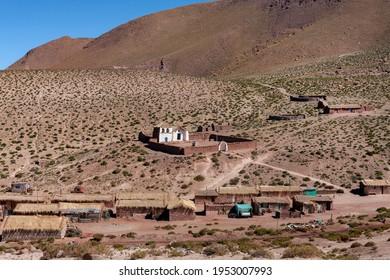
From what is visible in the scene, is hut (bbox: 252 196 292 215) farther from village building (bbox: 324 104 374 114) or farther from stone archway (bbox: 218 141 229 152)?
village building (bbox: 324 104 374 114)

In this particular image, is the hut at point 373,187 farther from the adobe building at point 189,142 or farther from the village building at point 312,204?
the adobe building at point 189,142

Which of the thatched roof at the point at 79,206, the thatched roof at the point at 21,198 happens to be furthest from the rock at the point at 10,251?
the thatched roof at the point at 21,198

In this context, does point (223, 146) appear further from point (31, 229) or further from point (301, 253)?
point (301, 253)

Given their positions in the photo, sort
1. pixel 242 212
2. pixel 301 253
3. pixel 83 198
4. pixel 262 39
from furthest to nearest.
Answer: pixel 262 39, pixel 83 198, pixel 242 212, pixel 301 253

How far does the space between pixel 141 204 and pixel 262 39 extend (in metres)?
136

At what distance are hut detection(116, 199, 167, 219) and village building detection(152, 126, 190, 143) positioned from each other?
1895 cm

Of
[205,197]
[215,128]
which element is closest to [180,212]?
[205,197]

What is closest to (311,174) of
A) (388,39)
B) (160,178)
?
(160,178)

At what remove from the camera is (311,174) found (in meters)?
48.0

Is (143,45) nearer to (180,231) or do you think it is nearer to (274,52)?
(274,52)

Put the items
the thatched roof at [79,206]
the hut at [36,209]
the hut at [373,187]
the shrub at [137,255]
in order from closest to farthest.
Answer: the shrub at [137,255]
the hut at [36,209]
the thatched roof at [79,206]
the hut at [373,187]

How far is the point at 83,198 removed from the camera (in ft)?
131

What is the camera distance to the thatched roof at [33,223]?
3075 cm

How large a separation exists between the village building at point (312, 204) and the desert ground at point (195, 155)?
76cm
